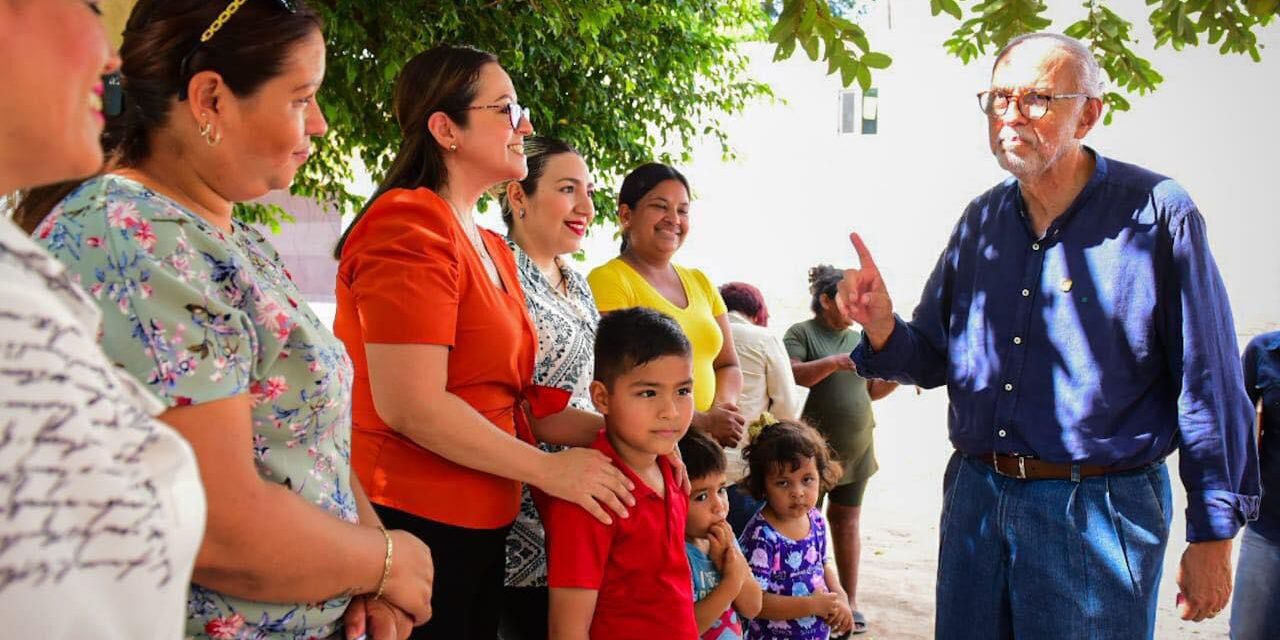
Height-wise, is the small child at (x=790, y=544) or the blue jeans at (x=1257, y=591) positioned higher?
the small child at (x=790, y=544)

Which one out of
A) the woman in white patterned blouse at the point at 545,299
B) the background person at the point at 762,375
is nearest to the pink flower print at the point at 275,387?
the woman in white patterned blouse at the point at 545,299

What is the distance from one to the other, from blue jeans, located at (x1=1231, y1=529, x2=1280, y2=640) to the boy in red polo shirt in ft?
7.66

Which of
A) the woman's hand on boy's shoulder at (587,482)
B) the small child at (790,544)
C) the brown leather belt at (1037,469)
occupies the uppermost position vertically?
the woman's hand on boy's shoulder at (587,482)

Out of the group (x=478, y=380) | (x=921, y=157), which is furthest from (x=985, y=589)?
(x=921, y=157)

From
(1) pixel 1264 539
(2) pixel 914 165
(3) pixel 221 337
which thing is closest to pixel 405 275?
(3) pixel 221 337

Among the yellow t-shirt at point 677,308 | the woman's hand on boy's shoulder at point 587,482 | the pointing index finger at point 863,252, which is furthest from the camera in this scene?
the yellow t-shirt at point 677,308

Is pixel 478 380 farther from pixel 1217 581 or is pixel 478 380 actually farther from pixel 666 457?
pixel 1217 581

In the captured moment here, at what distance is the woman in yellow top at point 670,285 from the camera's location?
3.97 m

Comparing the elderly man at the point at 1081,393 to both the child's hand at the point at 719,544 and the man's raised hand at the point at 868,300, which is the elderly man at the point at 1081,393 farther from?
the child's hand at the point at 719,544

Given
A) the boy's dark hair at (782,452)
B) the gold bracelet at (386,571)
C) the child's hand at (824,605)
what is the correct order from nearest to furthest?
the gold bracelet at (386,571) < the child's hand at (824,605) < the boy's dark hair at (782,452)

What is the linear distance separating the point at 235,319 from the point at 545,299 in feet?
4.81

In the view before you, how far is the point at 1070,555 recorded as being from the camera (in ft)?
8.91

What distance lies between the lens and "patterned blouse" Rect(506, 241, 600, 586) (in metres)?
2.72

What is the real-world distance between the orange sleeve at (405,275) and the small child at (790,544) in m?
1.70
